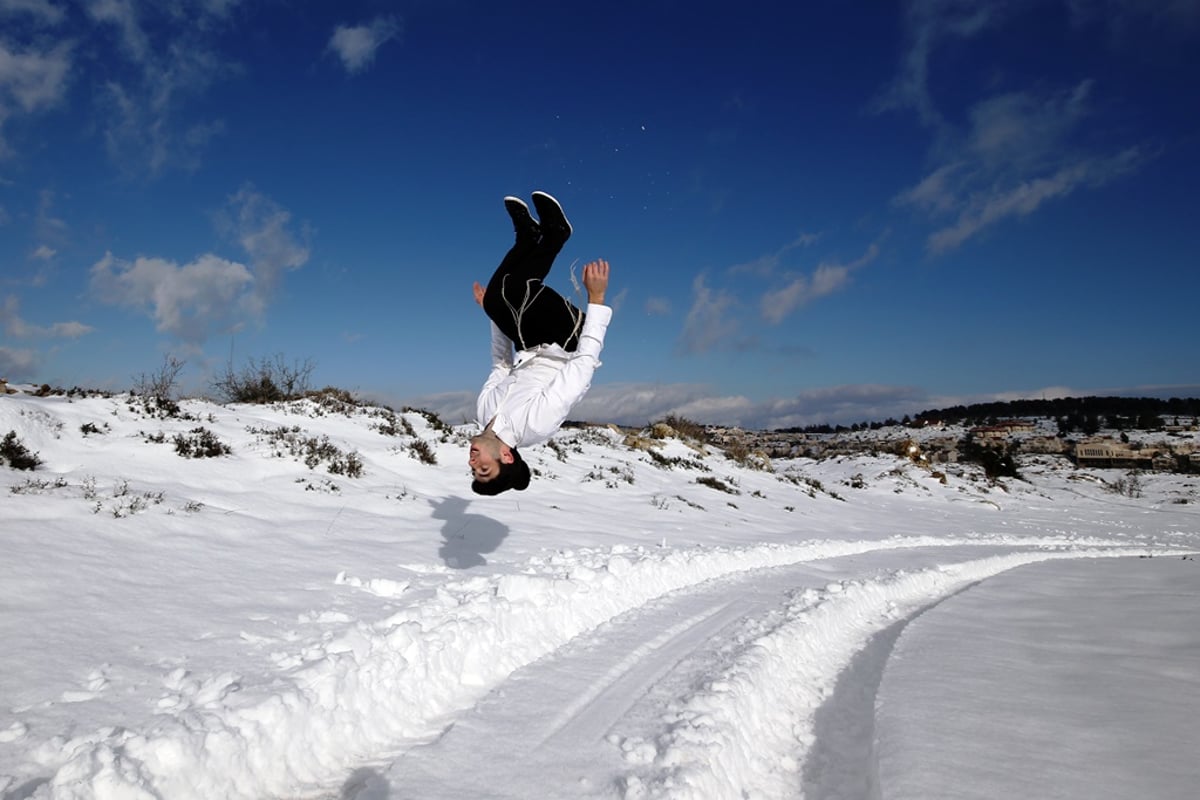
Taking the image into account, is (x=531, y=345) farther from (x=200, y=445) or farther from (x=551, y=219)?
(x=200, y=445)

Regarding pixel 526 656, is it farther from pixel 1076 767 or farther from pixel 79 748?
pixel 1076 767

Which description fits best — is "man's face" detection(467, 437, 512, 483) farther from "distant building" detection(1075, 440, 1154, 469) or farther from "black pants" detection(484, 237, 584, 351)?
"distant building" detection(1075, 440, 1154, 469)

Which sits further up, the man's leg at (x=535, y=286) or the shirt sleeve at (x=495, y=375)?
the man's leg at (x=535, y=286)

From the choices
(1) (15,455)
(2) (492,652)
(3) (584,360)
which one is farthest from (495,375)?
(1) (15,455)

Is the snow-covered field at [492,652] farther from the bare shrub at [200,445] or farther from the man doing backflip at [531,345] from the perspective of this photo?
the man doing backflip at [531,345]

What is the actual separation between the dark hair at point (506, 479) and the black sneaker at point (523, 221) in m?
1.85

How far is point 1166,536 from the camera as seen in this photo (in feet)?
57.7

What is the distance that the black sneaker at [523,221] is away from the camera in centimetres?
512

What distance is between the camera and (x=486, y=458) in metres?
4.43

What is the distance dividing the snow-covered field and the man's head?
107 cm

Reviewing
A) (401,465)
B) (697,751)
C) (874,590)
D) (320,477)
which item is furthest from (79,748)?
(401,465)

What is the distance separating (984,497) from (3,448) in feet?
103

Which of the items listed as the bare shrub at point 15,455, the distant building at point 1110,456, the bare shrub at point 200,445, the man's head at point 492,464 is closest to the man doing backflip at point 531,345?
the man's head at point 492,464

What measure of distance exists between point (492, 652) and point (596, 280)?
2.92 metres
